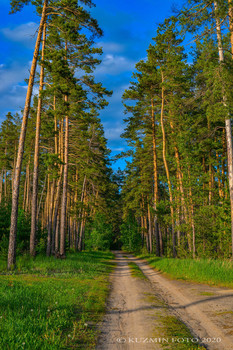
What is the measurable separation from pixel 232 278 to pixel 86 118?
50.1ft

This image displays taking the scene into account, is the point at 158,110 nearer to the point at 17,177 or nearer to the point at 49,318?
the point at 17,177

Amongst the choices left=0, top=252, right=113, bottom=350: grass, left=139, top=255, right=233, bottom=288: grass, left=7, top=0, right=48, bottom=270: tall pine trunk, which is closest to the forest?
left=7, top=0, right=48, bottom=270: tall pine trunk

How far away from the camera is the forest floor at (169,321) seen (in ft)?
14.2

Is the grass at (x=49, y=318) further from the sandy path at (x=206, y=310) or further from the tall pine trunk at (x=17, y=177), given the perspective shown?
the tall pine trunk at (x=17, y=177)

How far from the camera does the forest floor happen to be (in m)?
4.34

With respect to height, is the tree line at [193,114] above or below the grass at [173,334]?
above

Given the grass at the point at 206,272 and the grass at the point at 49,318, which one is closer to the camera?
the grass at the point at 49,318

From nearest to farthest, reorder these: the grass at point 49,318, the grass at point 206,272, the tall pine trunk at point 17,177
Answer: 1. the grass at point 49,318
2. the grass at point 206,272
3. the tall pine trunk at point 17,177

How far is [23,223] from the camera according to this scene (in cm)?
1903

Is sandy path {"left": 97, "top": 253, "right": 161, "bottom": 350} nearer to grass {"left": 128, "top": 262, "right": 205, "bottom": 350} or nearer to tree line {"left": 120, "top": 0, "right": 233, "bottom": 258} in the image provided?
grass {"left": 128, "top": 262, "right": 205, "bottom": 350}

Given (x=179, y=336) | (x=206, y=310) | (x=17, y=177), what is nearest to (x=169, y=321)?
(x=179, y=336)

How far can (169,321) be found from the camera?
5.45m

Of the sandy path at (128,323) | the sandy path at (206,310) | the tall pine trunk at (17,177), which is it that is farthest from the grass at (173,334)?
the tall pine trunk at (17,177)

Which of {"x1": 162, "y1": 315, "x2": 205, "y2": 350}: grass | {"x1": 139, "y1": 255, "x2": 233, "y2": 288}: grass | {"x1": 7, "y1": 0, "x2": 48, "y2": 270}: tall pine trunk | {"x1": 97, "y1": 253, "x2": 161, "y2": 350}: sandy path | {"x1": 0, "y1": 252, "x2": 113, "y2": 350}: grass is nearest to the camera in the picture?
{"x1": 0, "y1": 252, "x2": 113, "y2": 350}: grass
